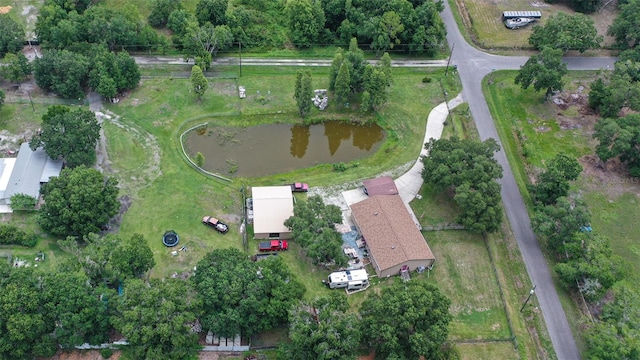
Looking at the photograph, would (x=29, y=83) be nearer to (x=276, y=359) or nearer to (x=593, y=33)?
(x=276, y=359)

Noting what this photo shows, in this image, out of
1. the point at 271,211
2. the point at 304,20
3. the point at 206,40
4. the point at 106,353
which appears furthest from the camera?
the point at 304,20

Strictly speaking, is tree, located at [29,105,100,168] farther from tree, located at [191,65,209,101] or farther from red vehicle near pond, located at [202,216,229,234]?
red vehicle near pond, located at [202,216,229,234]

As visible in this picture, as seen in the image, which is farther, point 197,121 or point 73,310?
point 197,121

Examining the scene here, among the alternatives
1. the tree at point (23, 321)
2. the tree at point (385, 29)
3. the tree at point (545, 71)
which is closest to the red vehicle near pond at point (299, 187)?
the tree at point (23, 321)

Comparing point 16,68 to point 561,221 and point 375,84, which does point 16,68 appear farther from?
point 561,221

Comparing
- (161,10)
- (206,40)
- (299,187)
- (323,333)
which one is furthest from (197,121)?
(323,333)

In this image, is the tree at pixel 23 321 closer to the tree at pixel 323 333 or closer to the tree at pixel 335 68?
the tree at pixel 323 333
